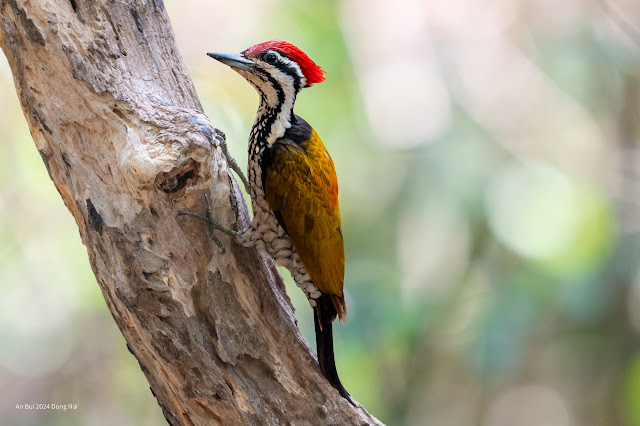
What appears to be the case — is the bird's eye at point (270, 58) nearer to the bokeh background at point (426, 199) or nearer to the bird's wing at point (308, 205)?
the bird's wing at point (308, 205)

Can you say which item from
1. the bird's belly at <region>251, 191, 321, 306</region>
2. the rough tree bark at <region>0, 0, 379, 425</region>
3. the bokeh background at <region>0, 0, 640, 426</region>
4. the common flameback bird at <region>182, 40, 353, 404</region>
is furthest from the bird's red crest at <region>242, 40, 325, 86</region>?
the bokeh background at <region>0, 0, 640, 426</region>

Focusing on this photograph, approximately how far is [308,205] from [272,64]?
1.98ft

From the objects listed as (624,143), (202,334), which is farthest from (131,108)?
(624,143)

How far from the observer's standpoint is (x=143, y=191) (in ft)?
6.51

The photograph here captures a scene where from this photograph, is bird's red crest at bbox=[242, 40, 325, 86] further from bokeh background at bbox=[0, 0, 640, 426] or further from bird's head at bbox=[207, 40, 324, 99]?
bokeh background at bbox=[0, 0, 640, 426]

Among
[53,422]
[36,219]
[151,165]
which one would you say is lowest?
[53,422]

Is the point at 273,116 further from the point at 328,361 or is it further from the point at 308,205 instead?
the point at 328,361

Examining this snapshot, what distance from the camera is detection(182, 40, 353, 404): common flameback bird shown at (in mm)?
2410

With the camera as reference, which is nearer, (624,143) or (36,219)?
(36,219)

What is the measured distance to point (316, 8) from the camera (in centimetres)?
494

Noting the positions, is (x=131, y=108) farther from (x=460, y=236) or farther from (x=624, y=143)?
(x=624, y=143)

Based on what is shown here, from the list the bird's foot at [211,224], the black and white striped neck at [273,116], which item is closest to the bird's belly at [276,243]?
the bird's foot at [211,224]

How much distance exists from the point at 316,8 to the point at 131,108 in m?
3.25

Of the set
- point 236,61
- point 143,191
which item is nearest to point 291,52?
point 236,61
